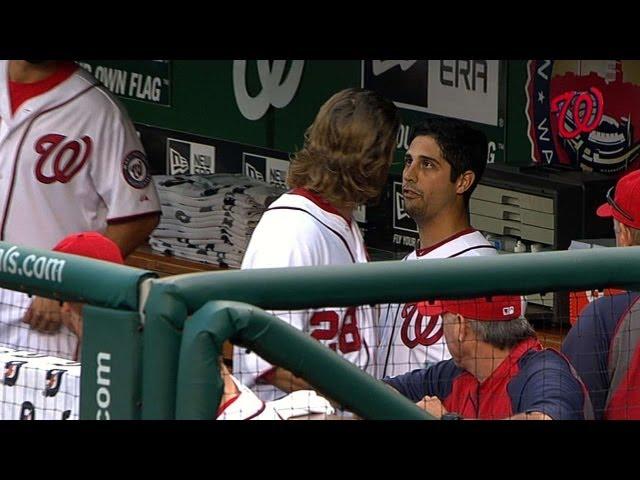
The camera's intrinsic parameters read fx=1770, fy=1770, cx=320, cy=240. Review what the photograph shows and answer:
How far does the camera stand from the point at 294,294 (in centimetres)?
292

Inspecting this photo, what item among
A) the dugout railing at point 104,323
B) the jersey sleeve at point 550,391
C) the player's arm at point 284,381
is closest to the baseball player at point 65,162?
the jersey sleeve at point 550,391

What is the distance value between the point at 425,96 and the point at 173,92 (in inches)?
72.7

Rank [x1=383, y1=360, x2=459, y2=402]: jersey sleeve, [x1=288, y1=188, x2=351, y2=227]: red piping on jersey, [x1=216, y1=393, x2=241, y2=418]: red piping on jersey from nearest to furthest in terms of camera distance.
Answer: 1. [x1=216, y1=393, x2=241, y2=418]: red piping on jersey
2. [x1=383, y1=360, x2=459, y2=402]: jersey sleeve
3. [x1=288, y1=188, x2=351, y2=227]: red piping on jersey

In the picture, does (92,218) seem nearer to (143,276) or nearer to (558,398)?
(558,398)

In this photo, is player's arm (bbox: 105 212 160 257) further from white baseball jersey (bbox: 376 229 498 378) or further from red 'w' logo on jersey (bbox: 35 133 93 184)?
white baseball jersey (bbox: 376 229 498 378)

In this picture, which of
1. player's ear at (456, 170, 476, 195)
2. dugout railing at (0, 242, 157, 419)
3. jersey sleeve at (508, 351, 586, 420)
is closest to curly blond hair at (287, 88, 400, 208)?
player's ear at (456, 170, 476, 195)

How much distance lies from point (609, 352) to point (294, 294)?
4.30 feet

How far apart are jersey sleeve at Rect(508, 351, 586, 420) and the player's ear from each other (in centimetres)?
107

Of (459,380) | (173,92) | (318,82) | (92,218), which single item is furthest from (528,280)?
(173,92)

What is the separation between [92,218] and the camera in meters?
4.79

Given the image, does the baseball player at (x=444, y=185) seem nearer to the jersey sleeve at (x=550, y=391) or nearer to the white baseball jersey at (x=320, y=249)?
the white baseball jersey at (x=320, y=249)

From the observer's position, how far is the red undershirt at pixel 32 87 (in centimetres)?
479

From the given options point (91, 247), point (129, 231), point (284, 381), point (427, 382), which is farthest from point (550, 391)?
point (129, 231)

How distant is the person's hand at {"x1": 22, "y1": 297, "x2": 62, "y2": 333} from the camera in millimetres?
3453
